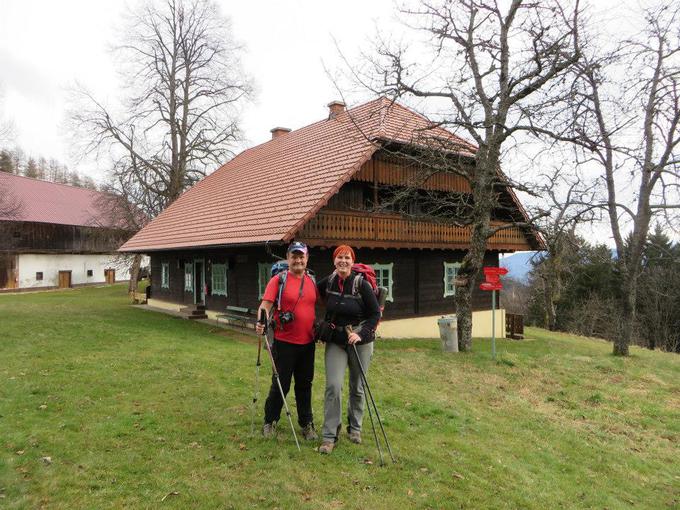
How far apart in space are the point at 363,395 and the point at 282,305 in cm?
135

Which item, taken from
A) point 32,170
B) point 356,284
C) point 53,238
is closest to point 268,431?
point 356,284

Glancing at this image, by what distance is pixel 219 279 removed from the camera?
17.3 metres

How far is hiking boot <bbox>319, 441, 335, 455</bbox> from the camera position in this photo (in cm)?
472

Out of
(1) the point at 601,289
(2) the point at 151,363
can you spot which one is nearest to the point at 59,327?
(2) the point at 151,363

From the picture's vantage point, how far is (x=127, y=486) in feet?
13.3

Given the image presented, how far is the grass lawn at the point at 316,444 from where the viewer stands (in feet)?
13.4

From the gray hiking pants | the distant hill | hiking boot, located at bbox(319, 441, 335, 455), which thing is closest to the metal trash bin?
the distant hill

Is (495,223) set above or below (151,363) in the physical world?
above

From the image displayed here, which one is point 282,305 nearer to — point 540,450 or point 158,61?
point 540,450

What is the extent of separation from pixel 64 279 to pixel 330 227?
29509mm

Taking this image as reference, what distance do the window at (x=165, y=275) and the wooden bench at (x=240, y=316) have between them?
594 cm

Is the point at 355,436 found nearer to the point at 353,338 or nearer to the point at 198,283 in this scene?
the point at 353,338

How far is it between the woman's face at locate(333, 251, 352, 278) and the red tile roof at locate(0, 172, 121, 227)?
30.7m

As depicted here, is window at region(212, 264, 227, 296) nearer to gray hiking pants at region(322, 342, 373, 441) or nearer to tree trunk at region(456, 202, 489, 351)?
tree trunk at region(456, 202, 489, 351)
